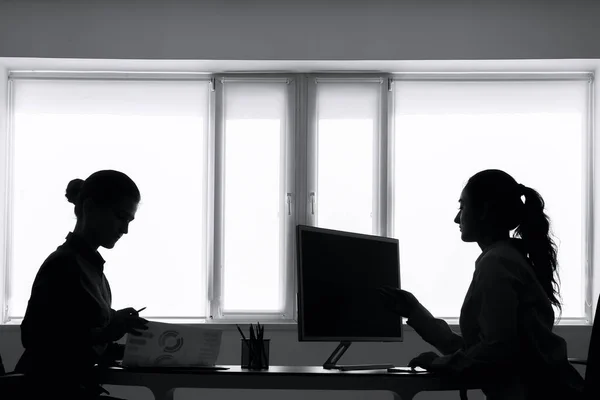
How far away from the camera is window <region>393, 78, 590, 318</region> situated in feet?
16.9

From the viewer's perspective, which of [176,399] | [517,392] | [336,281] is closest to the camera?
[517,392]

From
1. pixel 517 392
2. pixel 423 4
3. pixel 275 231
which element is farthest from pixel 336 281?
pixel 423 4

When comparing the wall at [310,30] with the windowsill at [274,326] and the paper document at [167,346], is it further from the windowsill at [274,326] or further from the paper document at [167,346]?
the paper document at [167,346]

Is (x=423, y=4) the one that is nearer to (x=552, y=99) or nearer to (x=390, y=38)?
(x=390, y=38)

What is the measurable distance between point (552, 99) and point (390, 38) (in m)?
1.24

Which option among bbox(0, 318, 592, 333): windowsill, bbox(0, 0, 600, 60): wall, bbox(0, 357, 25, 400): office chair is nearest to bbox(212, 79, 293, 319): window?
bbox(0, 318, 592, 333): windowsill

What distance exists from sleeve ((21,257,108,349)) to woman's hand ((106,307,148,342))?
3 cm

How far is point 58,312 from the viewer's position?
2262 millimetres

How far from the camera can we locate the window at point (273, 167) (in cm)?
516

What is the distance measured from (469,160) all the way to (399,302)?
283cm

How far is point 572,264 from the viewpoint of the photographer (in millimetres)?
5191

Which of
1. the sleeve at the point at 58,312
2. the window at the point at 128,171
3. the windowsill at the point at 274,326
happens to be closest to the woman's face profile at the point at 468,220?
the sleeve at the point at 58,312

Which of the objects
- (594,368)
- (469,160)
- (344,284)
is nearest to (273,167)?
(469,160)

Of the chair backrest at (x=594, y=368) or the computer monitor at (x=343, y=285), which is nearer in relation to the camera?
the chair backrest at (x=594, y=368)
